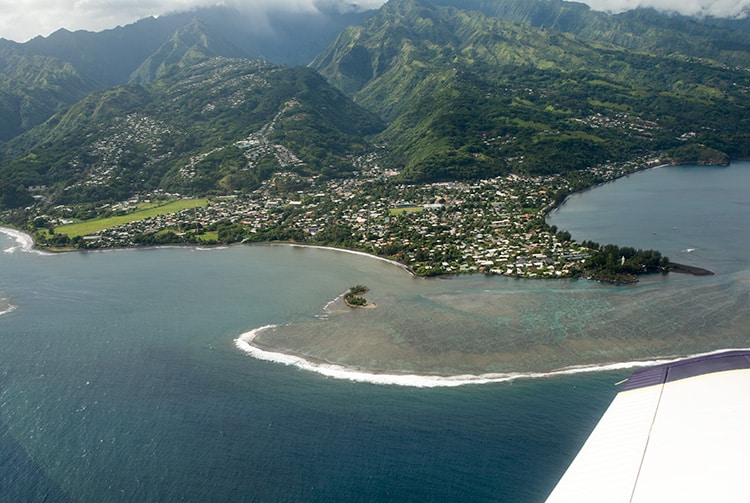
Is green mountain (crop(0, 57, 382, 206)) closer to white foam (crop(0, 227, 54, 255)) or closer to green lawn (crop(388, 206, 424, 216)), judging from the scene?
white foam (crop(0, 227, 54, 255))

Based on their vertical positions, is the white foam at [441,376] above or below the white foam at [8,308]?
above

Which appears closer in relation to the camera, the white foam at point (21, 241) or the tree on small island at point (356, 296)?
the tree on small island at point (356, 296)

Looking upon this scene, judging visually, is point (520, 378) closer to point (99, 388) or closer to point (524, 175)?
point (99, 388)

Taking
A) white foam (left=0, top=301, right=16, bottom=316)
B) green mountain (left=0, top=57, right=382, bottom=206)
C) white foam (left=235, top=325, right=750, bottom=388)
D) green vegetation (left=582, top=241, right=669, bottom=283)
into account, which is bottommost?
white foam (left=0, top=301, right=16, bottom=316)

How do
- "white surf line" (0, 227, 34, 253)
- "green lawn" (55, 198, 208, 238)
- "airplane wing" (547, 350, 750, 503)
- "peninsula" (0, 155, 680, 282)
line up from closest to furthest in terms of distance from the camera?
"airplane wing" (547, 350, 750, 503) → "peninsula" (0, 155, 680, 282) → "white surf line" (0, 227, 34, 253) → "green lawn" (55, 198, 208, 238)

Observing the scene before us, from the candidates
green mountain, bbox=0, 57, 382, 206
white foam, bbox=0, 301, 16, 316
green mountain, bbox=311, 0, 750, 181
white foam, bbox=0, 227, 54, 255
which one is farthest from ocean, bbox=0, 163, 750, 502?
green mountain, bbox=0, 57, 382, 206

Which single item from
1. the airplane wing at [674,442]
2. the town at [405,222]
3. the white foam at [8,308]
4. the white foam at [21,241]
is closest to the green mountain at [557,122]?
the town at [405,222]

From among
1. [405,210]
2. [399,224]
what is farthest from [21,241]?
[405,210]

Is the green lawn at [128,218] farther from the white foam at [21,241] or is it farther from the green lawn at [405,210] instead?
the green lawn at [405,210]
